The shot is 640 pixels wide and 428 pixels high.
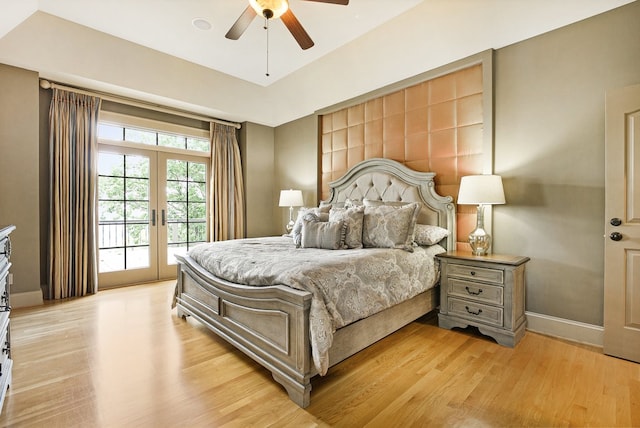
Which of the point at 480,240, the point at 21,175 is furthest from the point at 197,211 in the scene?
the point at 480,240

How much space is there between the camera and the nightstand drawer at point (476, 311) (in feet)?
8.32

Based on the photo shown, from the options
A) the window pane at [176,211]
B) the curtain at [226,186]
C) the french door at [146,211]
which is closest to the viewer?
the french door at [146,211]

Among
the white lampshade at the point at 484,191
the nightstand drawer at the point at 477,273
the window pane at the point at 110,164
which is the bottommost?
the nightstand drawer at the point at 477,273

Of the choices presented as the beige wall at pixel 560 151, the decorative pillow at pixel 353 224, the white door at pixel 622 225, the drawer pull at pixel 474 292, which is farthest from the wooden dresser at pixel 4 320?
the white door at pixel 622 225

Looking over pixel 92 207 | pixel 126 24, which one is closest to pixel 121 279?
pixel 92 207

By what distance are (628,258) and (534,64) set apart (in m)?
1.79

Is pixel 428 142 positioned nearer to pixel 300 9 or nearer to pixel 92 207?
pixel 300 9

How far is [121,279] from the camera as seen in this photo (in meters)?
4.44

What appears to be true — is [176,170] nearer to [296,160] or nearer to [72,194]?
[72,194]

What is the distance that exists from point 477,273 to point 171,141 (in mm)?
4668

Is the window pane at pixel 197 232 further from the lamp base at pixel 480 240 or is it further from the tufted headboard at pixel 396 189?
the lamp base at pixel 480 240

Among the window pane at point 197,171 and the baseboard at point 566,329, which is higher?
the window pane at point 197,171

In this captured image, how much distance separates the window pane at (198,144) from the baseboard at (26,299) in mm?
2782

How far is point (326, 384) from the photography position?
197 centimetres
